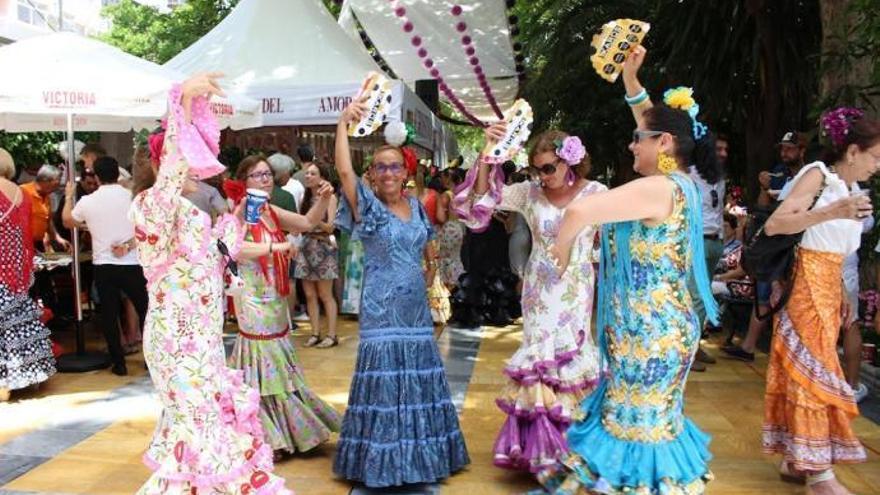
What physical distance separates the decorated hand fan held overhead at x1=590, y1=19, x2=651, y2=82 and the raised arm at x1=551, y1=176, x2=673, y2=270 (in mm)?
1001

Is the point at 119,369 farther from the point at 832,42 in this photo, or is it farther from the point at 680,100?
the point at 832,42

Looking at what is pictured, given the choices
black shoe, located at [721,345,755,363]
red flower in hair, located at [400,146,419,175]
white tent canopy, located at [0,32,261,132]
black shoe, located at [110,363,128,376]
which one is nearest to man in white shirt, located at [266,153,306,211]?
white tent canopy, located at [0,32,261,132]

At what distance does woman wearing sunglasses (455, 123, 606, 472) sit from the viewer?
13.9 feet

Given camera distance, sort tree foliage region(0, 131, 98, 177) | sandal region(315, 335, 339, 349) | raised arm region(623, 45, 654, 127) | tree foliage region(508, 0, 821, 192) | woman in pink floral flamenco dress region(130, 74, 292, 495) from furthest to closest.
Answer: tree foliage region(0, 131, 98, 177) → tree foliage region(508, 0, 821, 192) → sandal region(315, 335, 339, 349) → raised arm region(623, 45, 654, 127) → woman in pink floral flamenco dress region(130, 74, 292, 495)

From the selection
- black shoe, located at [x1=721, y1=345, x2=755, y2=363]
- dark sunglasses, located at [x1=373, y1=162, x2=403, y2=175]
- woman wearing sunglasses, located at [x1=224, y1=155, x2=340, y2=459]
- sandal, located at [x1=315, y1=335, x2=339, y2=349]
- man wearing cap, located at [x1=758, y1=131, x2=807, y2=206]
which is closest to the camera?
Answer: dark sunglasses, located at [x1=373, y1=162, x2=403, y2=175]

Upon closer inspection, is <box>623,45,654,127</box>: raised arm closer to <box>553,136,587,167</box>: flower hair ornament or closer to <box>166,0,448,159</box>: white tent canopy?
<box>553,136,587,167</box>: flower hair ornament

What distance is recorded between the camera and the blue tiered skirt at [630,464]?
312cm

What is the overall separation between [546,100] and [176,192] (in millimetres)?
10899

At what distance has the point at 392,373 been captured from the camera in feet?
13.6

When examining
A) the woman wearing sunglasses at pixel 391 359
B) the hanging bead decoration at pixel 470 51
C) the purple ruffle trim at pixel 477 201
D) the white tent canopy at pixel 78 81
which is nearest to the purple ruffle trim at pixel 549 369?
the woman wearing sunglasses at pixel 391 359

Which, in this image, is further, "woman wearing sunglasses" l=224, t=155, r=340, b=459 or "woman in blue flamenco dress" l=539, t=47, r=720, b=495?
"woman wearing sunglasses" l=224, t=155, r=340, b=459

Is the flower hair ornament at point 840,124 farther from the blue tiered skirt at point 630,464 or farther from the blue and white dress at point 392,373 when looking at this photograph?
the blue and white dress at point 392,373

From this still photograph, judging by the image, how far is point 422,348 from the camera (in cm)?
424

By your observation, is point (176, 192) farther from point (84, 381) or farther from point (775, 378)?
point (84, 381)
